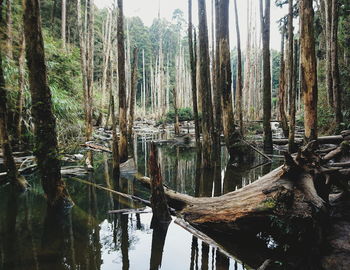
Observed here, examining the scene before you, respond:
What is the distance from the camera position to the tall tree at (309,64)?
5863 mm

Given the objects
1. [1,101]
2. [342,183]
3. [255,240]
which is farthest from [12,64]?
[342,183]

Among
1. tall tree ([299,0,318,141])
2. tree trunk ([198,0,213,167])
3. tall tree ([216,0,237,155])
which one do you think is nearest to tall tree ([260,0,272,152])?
tall tree ([216,0,237,155])

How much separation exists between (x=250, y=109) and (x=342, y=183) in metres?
19.6

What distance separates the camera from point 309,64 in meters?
5.90

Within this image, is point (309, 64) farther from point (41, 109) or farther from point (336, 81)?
point (41, 109)

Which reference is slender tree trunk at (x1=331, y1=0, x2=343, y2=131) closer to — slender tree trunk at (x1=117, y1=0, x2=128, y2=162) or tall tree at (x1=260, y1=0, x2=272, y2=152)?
tall tree at (x1=260, y1=0, x2=272, y2=152)

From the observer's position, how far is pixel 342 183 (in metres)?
3.17

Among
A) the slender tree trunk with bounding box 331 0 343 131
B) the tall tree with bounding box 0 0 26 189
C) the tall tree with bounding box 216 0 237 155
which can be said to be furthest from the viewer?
the tall tree with bounding box 216 0 237 155

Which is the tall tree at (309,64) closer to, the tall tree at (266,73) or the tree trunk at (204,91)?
the tree trunk at (204,91)

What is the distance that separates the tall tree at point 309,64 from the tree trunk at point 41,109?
5104 mm

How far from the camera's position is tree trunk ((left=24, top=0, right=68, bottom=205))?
13.8ft

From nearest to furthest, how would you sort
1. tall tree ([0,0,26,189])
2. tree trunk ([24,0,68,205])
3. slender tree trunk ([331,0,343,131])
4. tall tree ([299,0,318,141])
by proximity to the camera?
tree trunk ([24,0,68,205]), tall tree ([0,0,26,189]), tall tree ([299,0,318,141]), slender tree trunk ([331,0,343,131])

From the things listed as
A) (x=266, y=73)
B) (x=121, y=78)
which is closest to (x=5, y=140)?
(x=121, y=78)

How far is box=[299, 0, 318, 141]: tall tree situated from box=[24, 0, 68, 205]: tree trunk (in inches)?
201
